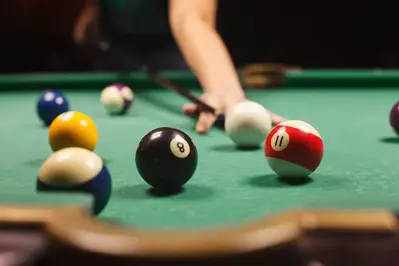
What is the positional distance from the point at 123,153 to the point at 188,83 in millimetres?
1883

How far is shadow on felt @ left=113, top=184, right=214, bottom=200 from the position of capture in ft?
4.64

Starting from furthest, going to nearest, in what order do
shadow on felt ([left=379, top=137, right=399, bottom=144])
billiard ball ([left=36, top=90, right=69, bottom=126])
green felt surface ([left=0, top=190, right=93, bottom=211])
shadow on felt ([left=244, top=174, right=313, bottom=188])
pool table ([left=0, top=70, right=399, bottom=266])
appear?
billiard ball ([left=36, top=90, right=69, bottom=126])
shadow on felt ([left=379, top=137, right=399, bottom=144])
shadow on felt ([left=244, top=174, right=313, bottom=188])
green felt surface ([left=0, top=190, right=93, bottom=211])
pool table ([left=0, top=70, right=399, bottom=266])

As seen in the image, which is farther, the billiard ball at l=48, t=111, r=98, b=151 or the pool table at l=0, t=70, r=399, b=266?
the billiard ball at l=48, t=111, r=98, b=151

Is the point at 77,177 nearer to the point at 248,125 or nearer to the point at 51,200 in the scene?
the point at 51,200

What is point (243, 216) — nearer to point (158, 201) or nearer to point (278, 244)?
point (158, 201)

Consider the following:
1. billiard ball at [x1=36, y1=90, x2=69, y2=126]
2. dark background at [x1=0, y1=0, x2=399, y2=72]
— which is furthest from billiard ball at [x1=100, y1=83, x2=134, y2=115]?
dark background at [x1=0, y1=0, x2=399, y2=72]

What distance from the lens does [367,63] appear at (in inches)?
251

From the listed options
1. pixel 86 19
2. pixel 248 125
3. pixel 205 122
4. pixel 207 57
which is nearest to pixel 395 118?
pixel 248 125

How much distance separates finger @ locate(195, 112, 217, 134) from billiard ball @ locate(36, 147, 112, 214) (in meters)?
0.99

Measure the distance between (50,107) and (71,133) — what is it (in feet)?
2.50

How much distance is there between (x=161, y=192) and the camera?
1.47m

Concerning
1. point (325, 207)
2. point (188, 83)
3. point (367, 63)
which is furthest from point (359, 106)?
point (367, 63)

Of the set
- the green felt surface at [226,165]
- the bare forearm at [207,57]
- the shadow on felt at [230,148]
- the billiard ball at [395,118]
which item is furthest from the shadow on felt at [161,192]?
the bare forearm at [207,57]

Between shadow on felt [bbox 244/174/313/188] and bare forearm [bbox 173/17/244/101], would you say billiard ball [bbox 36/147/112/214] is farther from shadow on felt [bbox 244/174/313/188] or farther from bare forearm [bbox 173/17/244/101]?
bare forearm [bbox 173/17/244/101]
